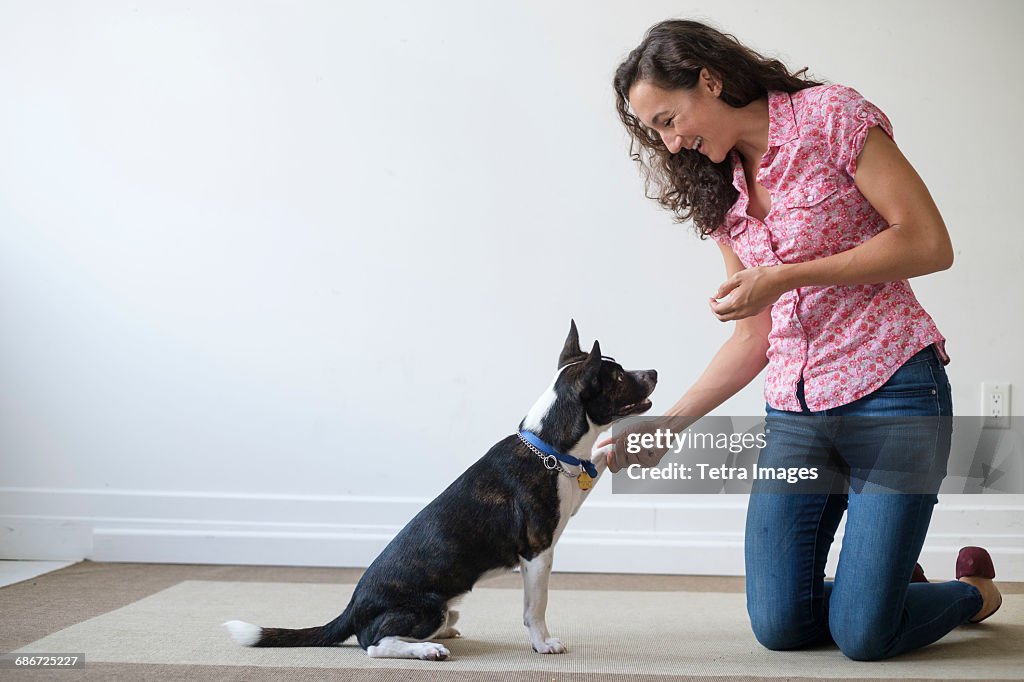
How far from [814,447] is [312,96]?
2.14m

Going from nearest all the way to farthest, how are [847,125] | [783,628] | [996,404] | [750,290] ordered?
[750,290] → [847,125] → [783,628] → [996,404]

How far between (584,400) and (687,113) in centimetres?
63

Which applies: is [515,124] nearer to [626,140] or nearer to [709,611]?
[626,140]

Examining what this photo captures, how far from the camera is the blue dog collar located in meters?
1.98

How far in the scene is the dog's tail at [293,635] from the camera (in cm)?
196

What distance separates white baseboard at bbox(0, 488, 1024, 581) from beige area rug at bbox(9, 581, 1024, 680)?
1.15 feet

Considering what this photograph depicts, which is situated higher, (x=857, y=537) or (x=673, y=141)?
(x=673, y=141)

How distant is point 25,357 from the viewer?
331cm

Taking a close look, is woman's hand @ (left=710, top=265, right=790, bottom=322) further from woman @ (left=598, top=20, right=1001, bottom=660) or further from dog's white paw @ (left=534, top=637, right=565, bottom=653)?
dog's white paw @ (left=534, top=637, right=565, bottom=653)

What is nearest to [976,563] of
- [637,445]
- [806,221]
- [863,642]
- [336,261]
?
[863,642]

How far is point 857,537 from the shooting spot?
74.1 inches

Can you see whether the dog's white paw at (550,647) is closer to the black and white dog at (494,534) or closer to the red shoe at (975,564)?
the black and white dog at (494,534)

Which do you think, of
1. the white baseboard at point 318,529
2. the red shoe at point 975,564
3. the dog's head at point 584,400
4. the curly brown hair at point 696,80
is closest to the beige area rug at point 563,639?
the red shoe at point 975,564

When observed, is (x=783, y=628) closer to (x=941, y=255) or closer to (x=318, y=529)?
(x=941, y=255)
